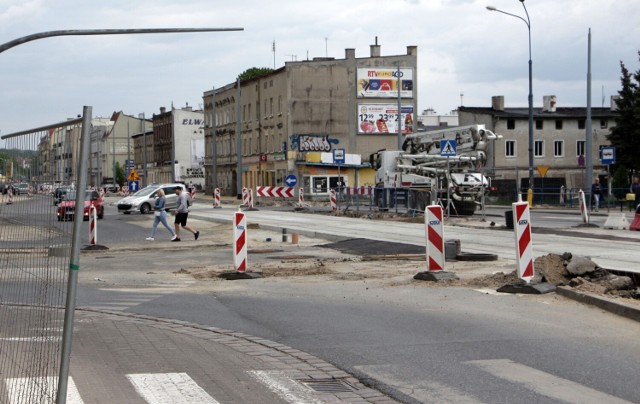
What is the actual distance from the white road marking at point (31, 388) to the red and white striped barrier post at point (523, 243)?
7.78 metres

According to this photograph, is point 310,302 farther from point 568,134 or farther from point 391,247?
point 568,134

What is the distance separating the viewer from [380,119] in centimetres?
8275

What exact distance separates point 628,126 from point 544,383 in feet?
220

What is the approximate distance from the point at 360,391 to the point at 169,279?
10.5 m

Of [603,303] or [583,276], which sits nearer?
[603,303]

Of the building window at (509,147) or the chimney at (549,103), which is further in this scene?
the chimney at (549,103)

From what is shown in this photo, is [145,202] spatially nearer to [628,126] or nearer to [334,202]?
[334,202]

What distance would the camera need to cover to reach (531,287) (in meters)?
13.8

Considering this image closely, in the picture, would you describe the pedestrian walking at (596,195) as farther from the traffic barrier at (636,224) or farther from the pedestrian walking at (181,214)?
the pedestrian walking at (181,214)

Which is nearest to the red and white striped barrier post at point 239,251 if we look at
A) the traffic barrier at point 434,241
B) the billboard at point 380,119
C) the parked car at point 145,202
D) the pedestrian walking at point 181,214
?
the traffic barrier at point 434,241

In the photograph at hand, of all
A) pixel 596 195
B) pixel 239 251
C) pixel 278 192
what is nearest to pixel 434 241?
pixel 239 251

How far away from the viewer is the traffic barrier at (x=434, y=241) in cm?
1596

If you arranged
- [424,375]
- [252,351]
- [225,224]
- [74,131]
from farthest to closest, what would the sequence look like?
[225,224], [252,351], [424,375], [74,131]

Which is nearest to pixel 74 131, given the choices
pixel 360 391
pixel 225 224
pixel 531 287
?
pixel 360 391
